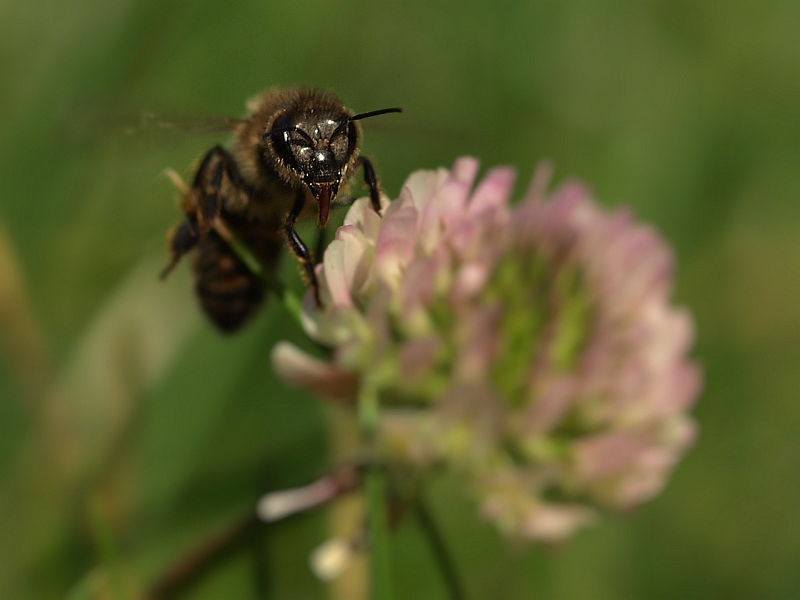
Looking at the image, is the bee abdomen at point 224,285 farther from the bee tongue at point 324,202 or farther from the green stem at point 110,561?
the green stem at point 110,561

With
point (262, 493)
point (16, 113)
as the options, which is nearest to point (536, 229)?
point (262, 493)

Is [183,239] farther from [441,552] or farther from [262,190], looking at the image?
[441,552]

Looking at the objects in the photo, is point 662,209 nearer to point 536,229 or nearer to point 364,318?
point 536,229

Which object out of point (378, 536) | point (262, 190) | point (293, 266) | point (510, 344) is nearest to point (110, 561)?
point (378, 536)

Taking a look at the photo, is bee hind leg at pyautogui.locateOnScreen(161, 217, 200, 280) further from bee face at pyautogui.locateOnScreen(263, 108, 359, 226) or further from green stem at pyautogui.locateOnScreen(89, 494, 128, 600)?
green stem at pyautogui.locateOnScreen(89, 494, 128, 600)

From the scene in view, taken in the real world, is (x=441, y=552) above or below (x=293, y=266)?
below

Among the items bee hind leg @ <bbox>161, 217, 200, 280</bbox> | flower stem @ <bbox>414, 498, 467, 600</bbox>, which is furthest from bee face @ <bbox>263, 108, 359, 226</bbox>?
flower stem @ <bbox>414, 498, 467, 600</bbox>
